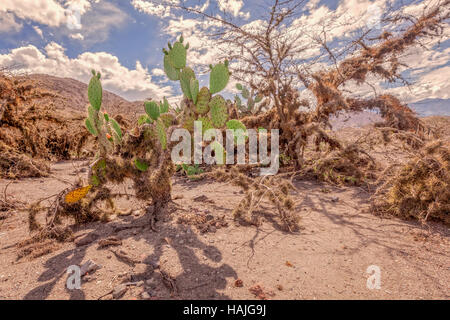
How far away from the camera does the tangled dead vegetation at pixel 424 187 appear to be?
1879 millimetres

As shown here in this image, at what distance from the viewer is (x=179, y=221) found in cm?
195

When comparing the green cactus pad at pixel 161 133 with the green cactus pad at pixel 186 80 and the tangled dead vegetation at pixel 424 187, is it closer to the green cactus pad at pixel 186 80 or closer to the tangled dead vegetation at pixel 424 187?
the green cactus pad at pixel 186 80

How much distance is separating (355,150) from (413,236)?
1468mm

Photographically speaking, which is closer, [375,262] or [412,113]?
[375,262]

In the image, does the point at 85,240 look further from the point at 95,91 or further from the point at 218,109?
the point at 218,109

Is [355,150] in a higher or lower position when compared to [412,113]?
lower

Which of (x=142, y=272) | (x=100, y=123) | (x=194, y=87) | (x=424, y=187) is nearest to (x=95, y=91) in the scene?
(x=100, y=123)

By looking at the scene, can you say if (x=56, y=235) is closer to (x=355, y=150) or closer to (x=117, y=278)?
(x=117, y=278)

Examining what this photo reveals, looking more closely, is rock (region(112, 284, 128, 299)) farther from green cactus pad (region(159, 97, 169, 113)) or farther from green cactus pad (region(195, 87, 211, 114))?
green cactus pad (region(159, 97, 169, 113))

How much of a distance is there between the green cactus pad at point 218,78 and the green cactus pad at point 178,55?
346 millimetres

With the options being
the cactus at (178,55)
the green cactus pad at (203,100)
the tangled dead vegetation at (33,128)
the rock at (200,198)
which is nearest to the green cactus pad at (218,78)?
the green cactus pad at (203,100)

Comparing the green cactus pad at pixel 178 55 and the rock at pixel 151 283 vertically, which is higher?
the green cactus pad at pixel 178 55

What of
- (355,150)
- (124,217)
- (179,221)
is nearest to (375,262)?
(179,221)

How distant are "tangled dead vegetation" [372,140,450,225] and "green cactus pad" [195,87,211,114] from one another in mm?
1962
